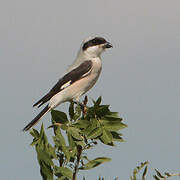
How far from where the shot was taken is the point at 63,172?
2.63 m

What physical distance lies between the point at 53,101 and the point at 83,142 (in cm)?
455

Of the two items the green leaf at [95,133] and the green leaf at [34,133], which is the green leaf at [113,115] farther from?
the green leaf at [34,133]

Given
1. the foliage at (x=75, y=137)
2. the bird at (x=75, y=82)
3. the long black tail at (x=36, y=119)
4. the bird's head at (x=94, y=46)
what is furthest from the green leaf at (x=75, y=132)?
the bird's head at (x=94, y=46)

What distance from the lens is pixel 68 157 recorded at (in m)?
2.75

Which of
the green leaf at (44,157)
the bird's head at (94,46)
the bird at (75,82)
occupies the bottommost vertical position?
the green leaf at (44,157)

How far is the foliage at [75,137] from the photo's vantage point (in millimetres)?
2695

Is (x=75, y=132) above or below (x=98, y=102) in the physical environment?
below

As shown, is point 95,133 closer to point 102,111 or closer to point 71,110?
point 102,111

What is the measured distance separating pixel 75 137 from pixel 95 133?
15cm

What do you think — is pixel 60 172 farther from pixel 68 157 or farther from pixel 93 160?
pixel 93 160

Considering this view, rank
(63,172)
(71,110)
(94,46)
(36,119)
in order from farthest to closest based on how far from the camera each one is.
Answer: (94,46) → (36,119) → (71,110) → (63,172)

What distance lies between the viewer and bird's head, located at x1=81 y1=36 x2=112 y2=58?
8242 mm

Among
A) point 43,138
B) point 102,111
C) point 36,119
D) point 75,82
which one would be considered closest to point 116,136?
point 102,111

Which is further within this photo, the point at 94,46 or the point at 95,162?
the point at 94,46
